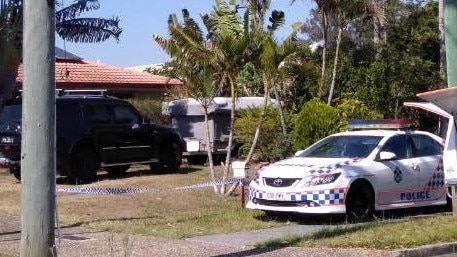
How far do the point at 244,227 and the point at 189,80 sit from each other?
391 cm

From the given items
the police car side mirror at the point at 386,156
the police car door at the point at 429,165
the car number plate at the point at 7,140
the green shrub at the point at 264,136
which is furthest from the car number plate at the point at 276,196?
the green shrub at the point at 264,136

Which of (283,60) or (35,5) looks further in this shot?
(283,60)

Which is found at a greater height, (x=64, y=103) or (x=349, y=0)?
(x=349, y=0)

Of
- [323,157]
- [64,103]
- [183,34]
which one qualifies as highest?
[183,34]

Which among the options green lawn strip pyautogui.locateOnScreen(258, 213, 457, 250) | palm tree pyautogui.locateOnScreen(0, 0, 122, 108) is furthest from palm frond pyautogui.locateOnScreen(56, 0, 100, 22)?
green lawn strip pyautogui.locateOnScreen(258, 213, 457, 250)

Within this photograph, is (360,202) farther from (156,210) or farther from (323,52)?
(323,52)

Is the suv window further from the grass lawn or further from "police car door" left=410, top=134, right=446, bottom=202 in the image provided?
"police car door" left=410, top=134, right=446, bottom=202

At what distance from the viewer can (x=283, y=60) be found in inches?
607

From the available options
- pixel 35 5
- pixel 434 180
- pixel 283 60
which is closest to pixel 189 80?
pixel 283 60

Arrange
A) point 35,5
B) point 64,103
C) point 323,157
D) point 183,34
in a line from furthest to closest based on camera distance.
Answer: point 64,103, point 183,34, point 323,157, point 35,5

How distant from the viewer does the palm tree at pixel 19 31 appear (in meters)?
17.9

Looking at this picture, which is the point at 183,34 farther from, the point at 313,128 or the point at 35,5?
the point at 35,5

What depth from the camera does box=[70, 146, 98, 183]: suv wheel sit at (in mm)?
17859

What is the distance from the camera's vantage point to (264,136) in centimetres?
2189
